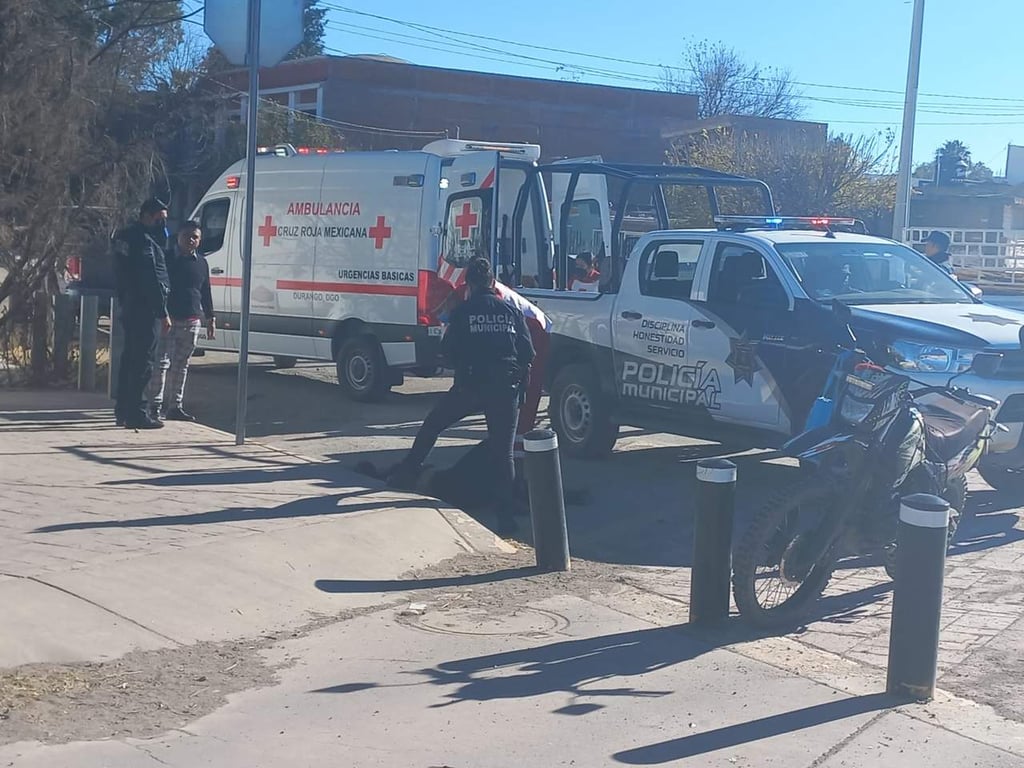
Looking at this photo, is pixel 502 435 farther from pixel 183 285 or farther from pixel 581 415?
pixel 183 285

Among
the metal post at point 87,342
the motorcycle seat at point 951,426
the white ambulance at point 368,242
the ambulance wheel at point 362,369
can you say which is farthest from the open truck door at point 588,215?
the motorcycle seat at point 951,426

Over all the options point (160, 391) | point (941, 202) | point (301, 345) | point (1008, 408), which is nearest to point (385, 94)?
point (941, 202)

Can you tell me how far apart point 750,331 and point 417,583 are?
13.1 feet

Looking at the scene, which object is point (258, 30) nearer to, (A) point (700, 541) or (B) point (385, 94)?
(A) point (700, 541)

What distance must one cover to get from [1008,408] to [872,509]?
9.88 feet

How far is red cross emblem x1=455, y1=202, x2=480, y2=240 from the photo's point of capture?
14406mm

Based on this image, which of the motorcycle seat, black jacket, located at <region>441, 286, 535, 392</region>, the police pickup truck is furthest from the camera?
the police pickup truck

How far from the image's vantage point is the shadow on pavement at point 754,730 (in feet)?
16.3

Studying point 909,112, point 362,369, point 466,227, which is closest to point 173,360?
point 362,369

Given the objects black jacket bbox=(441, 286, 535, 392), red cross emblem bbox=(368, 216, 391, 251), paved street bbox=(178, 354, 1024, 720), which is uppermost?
red cross emblem bbox=(368, 216, 391, 251)

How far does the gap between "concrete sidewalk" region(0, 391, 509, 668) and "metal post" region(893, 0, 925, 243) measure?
1496 centimetres

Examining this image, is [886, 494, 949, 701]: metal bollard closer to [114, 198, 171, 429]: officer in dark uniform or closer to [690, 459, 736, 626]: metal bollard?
[690, 459, 736, 626]: metal bollard

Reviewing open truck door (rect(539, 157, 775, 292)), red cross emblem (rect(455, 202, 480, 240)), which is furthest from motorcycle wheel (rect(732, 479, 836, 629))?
red cross emblem (rect(455, 202, 480, 240))

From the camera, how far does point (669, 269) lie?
11.5m
